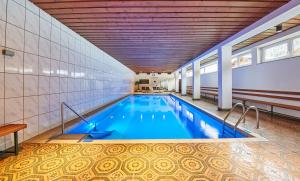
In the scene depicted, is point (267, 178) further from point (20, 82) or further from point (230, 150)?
point (20, 82)

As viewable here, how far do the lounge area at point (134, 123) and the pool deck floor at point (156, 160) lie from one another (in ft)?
0.05

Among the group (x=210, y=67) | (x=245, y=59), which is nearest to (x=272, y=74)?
(x=245, y=59)

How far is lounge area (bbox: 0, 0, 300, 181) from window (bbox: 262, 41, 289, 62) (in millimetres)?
38

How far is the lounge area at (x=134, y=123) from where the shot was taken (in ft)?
6.14

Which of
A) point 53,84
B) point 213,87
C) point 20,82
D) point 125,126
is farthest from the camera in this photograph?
point 213,87

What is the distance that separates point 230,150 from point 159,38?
3.90 m

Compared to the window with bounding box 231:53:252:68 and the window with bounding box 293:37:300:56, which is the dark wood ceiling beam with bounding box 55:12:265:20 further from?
the window with bounding box 231:53:252:68

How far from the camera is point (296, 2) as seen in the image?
2656 mm

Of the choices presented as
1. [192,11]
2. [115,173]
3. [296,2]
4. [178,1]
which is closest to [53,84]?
[115,173]

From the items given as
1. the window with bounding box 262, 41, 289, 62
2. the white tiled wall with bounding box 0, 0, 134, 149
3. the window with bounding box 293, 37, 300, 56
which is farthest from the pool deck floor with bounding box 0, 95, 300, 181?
the window with bounding box 262, 41, 289, 62

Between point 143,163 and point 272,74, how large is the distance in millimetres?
5459

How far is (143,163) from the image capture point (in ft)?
6.37

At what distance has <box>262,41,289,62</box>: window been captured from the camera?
15.6 ft

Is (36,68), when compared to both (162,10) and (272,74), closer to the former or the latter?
(162,10)
